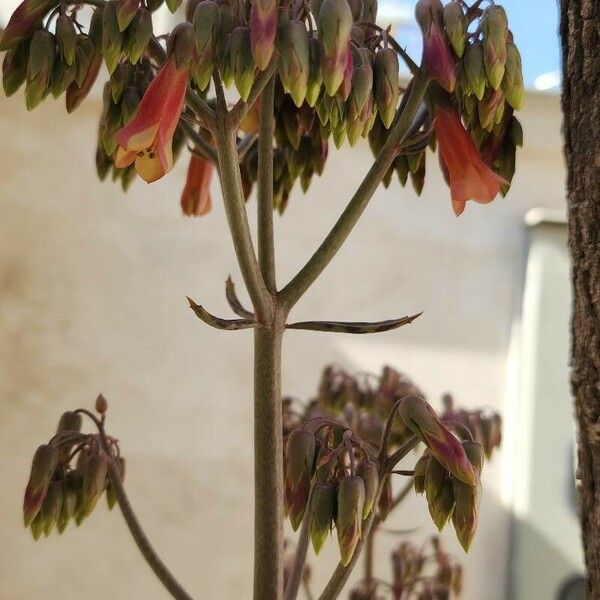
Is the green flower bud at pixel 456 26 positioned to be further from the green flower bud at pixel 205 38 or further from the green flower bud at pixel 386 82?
the green flower bud at pixel 205 38

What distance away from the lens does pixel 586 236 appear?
2.32 ft

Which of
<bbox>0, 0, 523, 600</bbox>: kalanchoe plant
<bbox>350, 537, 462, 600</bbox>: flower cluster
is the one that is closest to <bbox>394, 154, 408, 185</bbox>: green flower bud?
<bbox>0, 0, 523, 600</bbox>: kalanchoe plant

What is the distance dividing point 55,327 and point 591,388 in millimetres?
1655

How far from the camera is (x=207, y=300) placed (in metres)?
2.28

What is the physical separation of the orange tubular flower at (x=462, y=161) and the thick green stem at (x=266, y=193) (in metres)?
0.11

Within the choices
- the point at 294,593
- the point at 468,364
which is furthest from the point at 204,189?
the point at 468,364

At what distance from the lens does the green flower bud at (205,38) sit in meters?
0.58

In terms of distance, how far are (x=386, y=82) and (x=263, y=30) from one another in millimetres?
91

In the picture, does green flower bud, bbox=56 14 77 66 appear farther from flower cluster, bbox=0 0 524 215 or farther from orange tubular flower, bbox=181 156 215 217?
orange tubular flower, bbox=181 156 215 217

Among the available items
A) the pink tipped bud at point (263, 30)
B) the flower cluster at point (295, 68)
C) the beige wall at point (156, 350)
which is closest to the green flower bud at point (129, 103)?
the flower cluster at point (295, 68)

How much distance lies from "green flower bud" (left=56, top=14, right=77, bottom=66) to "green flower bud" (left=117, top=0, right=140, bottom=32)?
5cm

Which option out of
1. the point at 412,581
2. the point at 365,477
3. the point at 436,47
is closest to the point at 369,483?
the point at 365,477

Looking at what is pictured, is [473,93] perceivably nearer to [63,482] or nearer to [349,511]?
[349,511]

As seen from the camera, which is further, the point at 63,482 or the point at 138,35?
the point at 63,482
